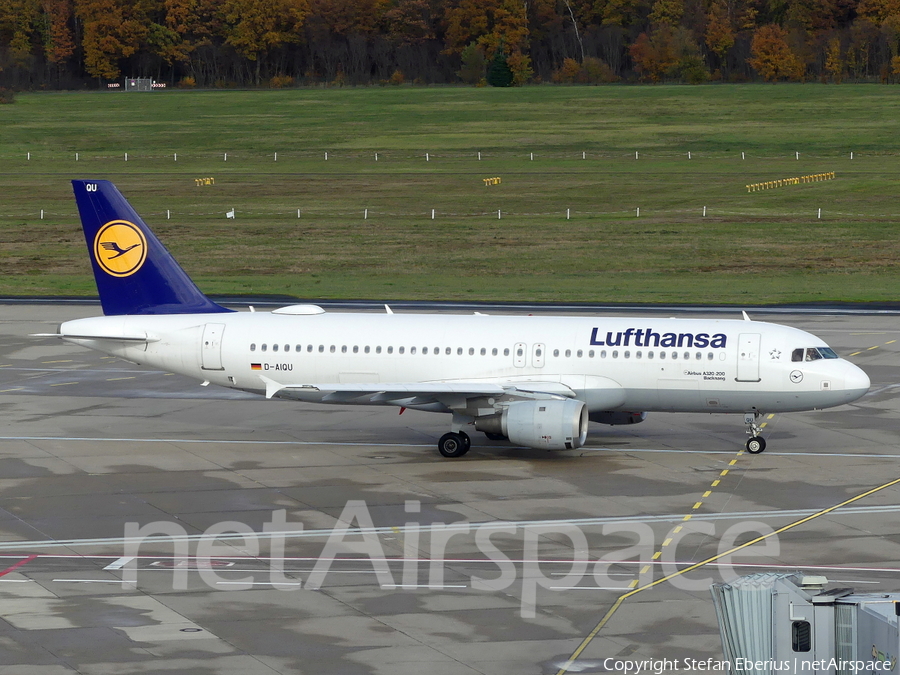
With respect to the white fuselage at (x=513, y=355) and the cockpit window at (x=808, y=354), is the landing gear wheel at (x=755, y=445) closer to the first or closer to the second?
the white fuselage at (x=513, y=355)

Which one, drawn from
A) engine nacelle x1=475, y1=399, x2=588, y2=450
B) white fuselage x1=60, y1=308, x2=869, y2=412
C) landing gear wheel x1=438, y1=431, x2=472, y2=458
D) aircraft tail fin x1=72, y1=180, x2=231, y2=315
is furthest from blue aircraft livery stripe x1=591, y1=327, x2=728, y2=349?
aircraft tail fin x1=72, y1=180, x2=231, y2=315

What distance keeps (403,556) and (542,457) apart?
10.9m

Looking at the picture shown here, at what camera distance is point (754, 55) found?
649 ft

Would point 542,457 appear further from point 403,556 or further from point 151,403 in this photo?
point 151,403

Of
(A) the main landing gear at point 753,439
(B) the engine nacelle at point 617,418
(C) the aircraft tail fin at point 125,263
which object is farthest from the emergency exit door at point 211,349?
(A) the main landing gear at point 753,439

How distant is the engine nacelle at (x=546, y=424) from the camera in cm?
3669

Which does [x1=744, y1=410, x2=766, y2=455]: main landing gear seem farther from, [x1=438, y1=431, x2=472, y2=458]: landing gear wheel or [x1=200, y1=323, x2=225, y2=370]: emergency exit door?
[x1=200, y1=323, x2=225, y2=370]: emergency exit door

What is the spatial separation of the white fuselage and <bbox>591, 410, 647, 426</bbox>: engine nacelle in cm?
109

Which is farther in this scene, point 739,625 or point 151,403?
point 151,403

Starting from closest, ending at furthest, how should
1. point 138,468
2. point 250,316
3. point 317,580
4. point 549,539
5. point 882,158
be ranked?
point 317,580 < point 549,539 < point 138,468 < point 250,316 < point 882,158

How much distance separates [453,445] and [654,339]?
7221mm

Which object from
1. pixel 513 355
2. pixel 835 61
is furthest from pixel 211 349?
pixel 835 61

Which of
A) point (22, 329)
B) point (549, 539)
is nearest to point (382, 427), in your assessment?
point (549, 539)

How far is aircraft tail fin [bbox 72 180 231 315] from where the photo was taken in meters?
42.7
